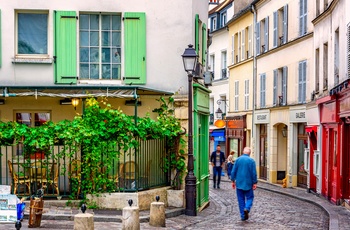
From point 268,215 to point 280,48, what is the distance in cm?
1442

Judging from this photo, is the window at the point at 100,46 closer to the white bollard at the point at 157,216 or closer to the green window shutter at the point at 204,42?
the green window shutter at the point at 204,42

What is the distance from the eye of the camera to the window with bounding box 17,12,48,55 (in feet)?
60.8

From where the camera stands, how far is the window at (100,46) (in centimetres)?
1867

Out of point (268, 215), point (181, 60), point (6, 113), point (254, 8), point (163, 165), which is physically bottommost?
point (268, 215)

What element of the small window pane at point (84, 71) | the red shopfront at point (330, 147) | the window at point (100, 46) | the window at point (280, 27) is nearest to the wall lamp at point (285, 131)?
the window at point (280, 27)

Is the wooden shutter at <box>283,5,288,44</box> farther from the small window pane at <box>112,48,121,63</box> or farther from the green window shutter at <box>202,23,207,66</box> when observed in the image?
the small window pane at <box>112,48,121,63</box>

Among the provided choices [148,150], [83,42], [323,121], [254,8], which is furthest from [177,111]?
[254,8]

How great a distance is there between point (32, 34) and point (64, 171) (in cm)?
373

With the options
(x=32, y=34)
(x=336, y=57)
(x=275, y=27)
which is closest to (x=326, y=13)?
(x=336, y=57)

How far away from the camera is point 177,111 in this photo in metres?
18.9

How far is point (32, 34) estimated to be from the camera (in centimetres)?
1853

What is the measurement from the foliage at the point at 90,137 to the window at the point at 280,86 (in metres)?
15.6

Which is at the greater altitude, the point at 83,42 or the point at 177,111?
the point at 83,42

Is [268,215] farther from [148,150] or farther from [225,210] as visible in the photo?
[148,150]
